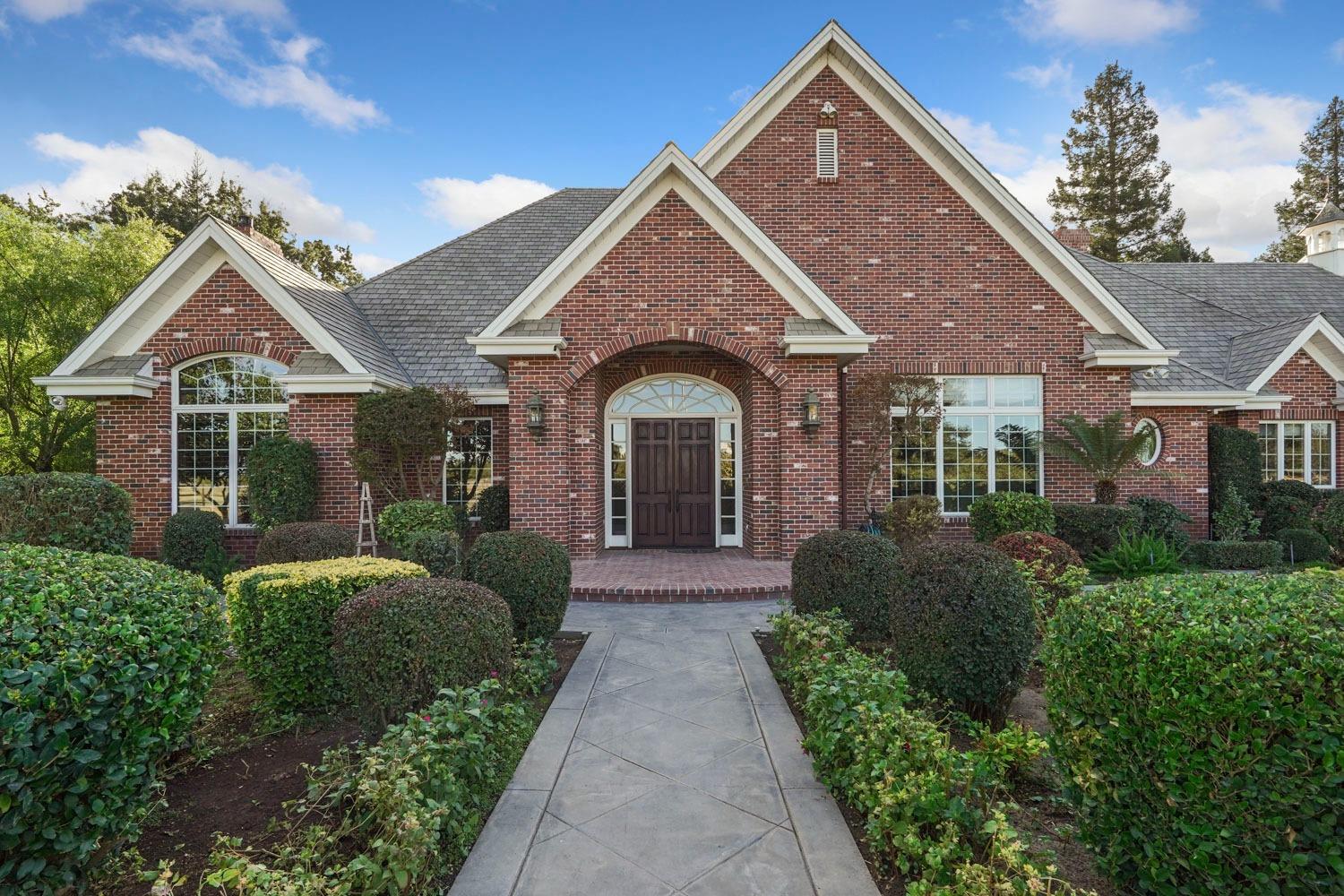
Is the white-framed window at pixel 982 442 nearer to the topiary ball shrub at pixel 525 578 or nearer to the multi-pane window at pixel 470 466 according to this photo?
the multi-pane window at pixel 470 466

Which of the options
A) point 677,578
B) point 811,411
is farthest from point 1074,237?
point 677,578

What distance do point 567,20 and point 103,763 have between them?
13.5 meters

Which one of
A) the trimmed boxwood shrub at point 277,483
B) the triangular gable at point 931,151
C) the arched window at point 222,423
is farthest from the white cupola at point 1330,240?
the arched window at point 222,423

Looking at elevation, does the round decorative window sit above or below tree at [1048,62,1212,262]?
below

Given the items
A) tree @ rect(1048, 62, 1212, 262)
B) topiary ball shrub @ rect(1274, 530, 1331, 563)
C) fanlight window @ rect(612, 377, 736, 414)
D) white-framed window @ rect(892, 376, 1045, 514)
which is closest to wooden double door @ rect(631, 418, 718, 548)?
fanlight window @ rect(612, 377, 736, 414)

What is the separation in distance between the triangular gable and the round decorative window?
1721mm

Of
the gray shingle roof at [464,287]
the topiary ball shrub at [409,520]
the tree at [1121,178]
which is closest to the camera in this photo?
the topiary ball shrub at [409,520]

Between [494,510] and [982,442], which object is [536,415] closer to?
[494,510]

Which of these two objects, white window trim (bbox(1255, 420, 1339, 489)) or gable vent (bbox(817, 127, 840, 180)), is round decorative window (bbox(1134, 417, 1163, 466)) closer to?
white window trim (bbox(1255, 420, 1339, 489))

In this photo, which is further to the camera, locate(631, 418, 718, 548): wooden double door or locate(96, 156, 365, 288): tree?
locate(96, 156, 365, 288): tree

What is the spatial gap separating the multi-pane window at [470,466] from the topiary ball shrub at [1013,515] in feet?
27.8

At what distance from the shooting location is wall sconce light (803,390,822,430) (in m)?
9.70

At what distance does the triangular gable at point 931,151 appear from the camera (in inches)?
432

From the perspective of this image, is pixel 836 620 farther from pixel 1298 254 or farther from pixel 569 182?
pixel 1298 254
